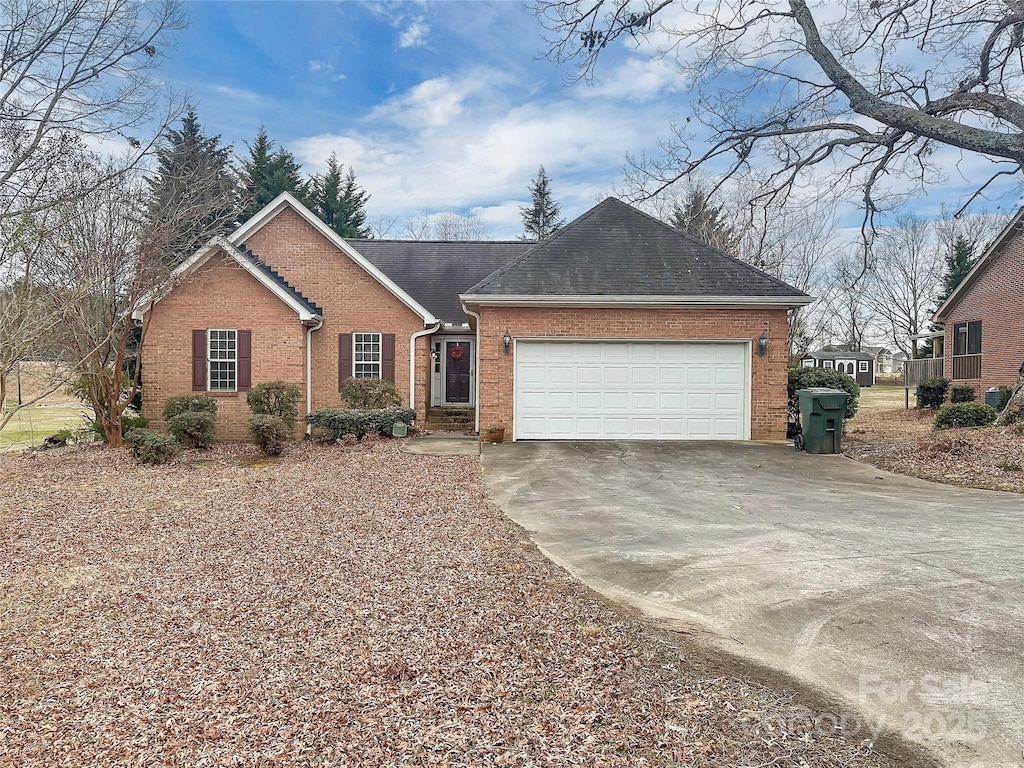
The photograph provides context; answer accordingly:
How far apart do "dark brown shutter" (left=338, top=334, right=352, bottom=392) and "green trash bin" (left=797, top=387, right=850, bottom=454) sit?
10629mm

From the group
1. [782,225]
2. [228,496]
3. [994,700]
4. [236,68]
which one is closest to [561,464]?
[228,496]

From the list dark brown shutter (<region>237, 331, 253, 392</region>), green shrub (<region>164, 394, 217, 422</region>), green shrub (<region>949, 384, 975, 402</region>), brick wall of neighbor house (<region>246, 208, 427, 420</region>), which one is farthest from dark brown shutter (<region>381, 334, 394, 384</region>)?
green shrub (<region>949, 384, 975, 402</region>)

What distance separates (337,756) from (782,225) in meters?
28.6

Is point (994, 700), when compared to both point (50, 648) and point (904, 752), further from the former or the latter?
point (50, 648)

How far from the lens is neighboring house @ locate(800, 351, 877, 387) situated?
4594 centimetres

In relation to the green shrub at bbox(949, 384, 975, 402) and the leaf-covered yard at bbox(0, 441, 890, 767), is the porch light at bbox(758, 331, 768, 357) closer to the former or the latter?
the leaf-covered yard at bbox(0, 441, 890, 767)

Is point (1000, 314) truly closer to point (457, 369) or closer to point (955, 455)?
point (955, 455)

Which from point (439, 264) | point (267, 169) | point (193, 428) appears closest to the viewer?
point (193, 428)

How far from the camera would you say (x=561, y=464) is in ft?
32.6

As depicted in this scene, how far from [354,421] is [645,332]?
6.55m

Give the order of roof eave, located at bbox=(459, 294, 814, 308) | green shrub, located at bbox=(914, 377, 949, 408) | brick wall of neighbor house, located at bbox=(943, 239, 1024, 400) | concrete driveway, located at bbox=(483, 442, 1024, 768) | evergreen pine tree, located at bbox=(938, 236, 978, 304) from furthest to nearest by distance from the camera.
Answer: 1. evergreen pine tree, located at bbox=(938, 236, 978, 304)
2. green shrub, located at bbox=(914, 377, 949, 408)
3. brick wall of neighbor house, located at bbox=(943, 239, 1024, 400)
4. roof eave, located at bbox=(459, 294, 814, 308)
5. concrete driveway, located at bbox=(483, 442, 1024, 768)

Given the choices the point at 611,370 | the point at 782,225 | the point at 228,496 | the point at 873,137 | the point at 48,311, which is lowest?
the point at 228,496

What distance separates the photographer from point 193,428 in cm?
1170

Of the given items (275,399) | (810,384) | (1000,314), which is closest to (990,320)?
(1000,314)
